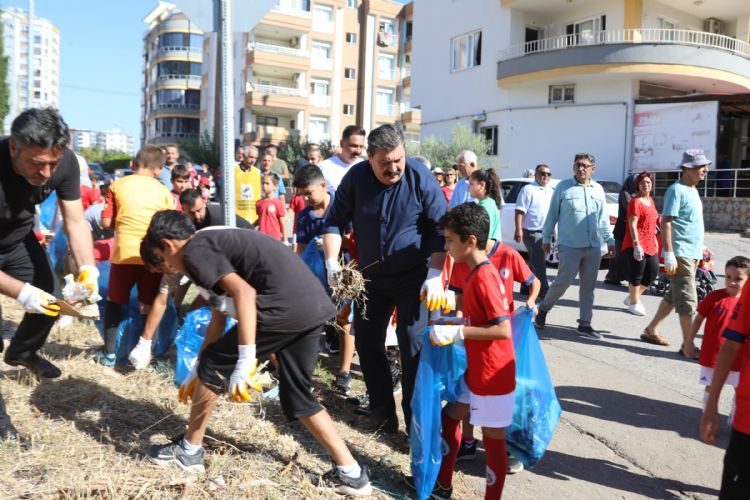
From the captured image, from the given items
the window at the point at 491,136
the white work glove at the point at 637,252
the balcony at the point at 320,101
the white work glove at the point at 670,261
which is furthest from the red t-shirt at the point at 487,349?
the balcony at the point at 320,101

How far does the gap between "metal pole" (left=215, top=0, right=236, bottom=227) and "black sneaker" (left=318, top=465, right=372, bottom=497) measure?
65.0 inches

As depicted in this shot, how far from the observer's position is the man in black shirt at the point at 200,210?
4.92m

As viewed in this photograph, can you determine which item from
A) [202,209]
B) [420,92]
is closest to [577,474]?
[202,209]

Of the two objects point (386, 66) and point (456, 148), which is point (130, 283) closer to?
point (456, 148)

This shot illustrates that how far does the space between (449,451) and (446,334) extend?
2.24 ft

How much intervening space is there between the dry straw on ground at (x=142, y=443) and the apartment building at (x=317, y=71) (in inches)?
1376

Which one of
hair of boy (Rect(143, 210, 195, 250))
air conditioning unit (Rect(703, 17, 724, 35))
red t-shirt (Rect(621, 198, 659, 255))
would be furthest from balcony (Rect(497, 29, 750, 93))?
hair of boy (Rect(143, 210, 195, 250))

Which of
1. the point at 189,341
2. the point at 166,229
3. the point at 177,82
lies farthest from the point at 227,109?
the point at 177,82

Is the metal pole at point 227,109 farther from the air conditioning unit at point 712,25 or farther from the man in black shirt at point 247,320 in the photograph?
the air conditioning unit at point 712,25

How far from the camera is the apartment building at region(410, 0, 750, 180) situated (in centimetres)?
2062

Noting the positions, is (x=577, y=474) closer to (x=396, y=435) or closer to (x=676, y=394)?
(x=396, y=435)

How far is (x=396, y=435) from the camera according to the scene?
4.14 metres

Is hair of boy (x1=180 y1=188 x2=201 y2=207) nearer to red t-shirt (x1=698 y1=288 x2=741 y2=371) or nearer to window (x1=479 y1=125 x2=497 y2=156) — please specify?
red t-shirt (x1=698 y1=288 x2=741 y2=371)

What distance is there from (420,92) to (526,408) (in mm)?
26500
